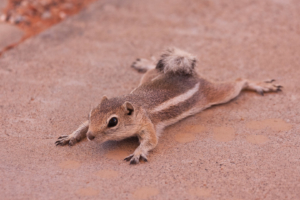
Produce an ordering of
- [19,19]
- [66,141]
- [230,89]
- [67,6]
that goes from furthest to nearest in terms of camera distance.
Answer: [67,6] < [19,19] < [230,89] < [66,141]

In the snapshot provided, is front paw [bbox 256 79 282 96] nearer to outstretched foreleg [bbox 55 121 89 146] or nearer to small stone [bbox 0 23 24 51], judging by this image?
outstretched foreleg [bbox 55 121 89 146]

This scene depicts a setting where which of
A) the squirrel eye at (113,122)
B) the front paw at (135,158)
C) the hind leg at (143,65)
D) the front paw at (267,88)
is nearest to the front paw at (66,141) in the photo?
the squirrel eye at (113,122)

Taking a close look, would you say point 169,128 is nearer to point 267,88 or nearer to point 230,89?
point 230,89

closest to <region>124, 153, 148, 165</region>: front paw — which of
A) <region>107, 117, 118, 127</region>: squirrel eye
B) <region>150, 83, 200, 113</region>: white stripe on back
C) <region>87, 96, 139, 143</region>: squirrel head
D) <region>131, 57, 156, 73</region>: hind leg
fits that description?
<region>87, 96, 139, 143</region>: squirrel head

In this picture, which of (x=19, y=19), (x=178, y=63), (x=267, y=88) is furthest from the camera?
(x=19, y=19)

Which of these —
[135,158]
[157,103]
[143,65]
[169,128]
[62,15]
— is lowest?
[169,128]

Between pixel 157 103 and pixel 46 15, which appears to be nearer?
pixel 157 103

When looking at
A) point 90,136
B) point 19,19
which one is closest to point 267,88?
point 90,136

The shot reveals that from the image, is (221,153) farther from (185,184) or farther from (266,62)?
(266,62)
